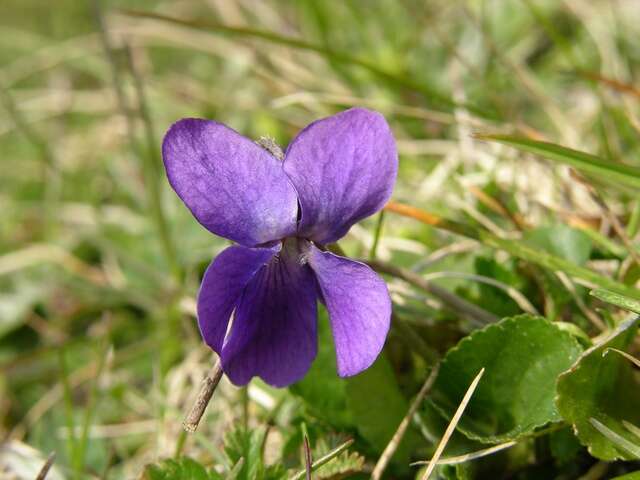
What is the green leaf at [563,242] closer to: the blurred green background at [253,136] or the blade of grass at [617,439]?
the blurred green background at [253,136]

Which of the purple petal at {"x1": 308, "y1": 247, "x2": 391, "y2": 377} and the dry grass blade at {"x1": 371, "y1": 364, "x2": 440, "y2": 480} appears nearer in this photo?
the purple petal at {"x1": 308, "y1": 247, "x2": 391, "y2": 377}

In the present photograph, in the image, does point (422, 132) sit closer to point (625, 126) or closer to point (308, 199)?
point (625, 126)

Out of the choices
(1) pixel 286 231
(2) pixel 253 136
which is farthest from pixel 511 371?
(2) pixel 253 136

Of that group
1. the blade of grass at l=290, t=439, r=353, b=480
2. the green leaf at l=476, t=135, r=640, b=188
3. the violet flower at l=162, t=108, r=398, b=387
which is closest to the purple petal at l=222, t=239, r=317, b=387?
the violet flower at l=162, t=108, r=398, b=387

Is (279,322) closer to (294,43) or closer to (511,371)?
(511,371)

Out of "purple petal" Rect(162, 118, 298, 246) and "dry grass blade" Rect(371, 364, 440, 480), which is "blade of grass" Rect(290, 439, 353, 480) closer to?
"dry grass blade" Rect(371, 364, 440, 480)

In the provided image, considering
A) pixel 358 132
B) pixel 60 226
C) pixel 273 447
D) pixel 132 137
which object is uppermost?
pixel 358 132

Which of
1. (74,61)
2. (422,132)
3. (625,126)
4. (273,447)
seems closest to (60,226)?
(74,61)

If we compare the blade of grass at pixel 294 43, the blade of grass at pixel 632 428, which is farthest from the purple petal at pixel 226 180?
the blade of grass at pixel 294 43
